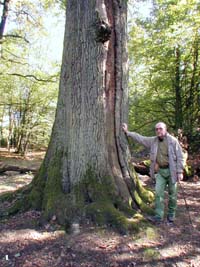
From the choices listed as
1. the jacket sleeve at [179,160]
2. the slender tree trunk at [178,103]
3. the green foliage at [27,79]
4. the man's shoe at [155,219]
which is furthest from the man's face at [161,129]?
the green foliage at [27,79]

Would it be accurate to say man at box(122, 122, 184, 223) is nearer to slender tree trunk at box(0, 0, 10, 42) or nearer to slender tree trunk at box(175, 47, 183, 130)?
slender tree trunk at box(175, 47, 183, 130)

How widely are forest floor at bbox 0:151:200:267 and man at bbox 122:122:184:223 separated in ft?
0.98

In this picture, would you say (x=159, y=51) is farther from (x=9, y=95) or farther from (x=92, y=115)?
(x=9, y=95)

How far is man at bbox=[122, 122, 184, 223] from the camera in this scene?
14.5 feet

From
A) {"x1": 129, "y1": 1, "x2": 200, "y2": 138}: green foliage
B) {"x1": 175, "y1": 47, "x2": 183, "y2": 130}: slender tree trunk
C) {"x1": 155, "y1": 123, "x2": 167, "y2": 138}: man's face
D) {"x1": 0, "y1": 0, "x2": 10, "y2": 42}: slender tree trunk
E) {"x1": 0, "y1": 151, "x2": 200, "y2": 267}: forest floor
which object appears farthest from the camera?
{"x1": 0, "y1": 0, "x2": 10, "y2": 42}: slender tree trunk

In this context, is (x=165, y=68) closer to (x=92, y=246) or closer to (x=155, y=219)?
(x=155, y=219)

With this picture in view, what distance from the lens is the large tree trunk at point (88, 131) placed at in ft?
13.9

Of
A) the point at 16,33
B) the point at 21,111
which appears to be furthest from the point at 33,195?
the point at 21,111

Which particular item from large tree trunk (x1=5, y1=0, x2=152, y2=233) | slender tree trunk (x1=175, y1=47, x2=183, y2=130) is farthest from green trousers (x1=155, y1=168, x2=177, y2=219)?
slender tree trunk (x1=175, y1=47, x2=183, y2=130)

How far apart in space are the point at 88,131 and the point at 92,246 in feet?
5.51

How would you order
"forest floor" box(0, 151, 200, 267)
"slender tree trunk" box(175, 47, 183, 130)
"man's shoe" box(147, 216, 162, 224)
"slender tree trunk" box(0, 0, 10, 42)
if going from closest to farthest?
"forest floor" box(0, 151, 200, 267) < "man's shoe" box(147, 216, 162, 224) < "slender tree trunk" box(175, 47, 183, 130) < "slender tree trunk" box(0, 0, 10, 42)

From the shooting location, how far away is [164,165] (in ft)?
15.0

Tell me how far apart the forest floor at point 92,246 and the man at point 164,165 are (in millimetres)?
298

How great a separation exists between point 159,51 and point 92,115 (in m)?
7.62
